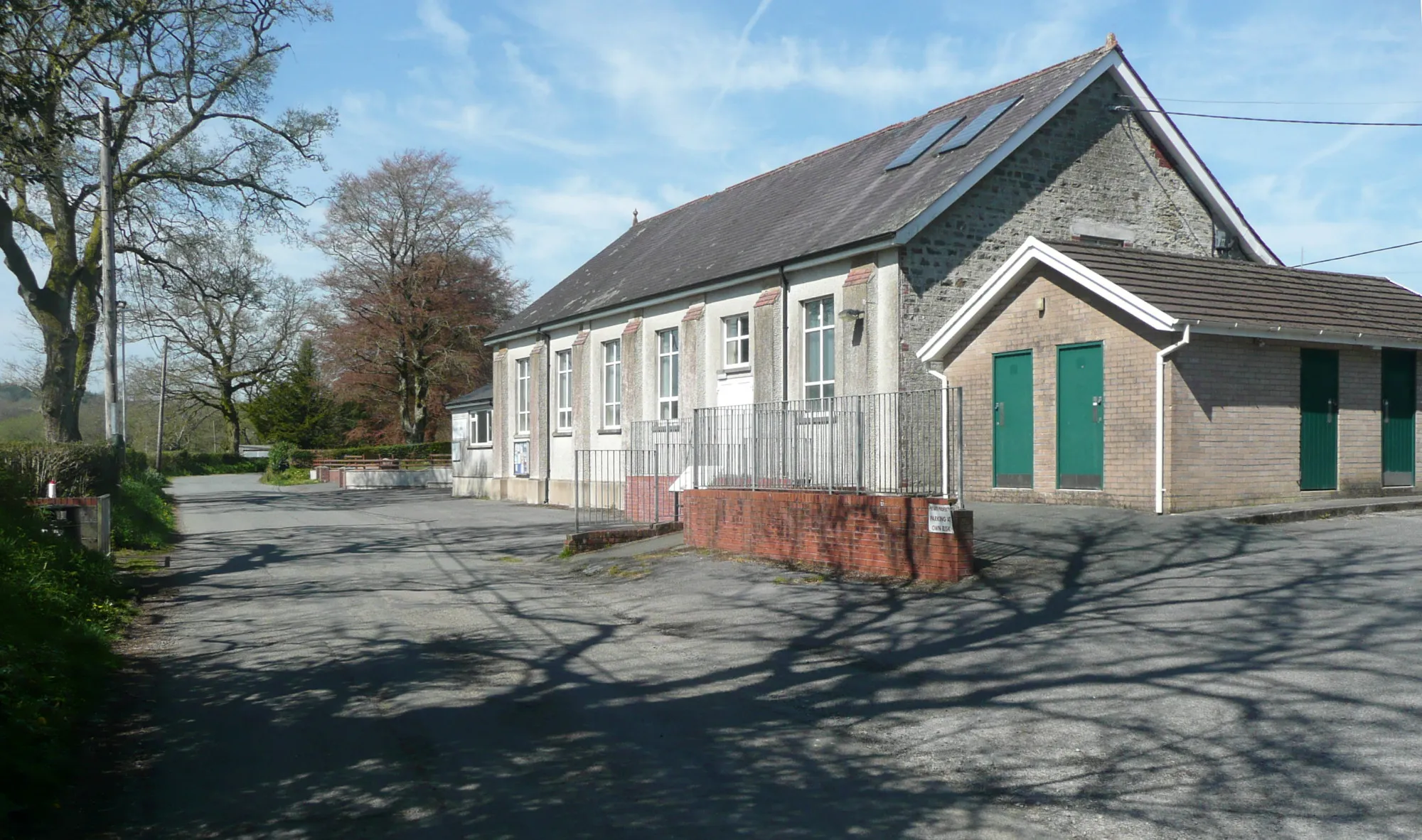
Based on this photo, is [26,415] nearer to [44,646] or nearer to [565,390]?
[565,390]

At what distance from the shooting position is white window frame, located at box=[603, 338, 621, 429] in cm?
2769

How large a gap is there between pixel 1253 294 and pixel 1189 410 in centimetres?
261

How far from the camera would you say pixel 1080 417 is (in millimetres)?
15742

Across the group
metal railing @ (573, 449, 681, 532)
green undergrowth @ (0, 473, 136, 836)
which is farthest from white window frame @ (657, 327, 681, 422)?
green undergrowth @ (0, 473, 136, 836)

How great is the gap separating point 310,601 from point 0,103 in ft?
20.0

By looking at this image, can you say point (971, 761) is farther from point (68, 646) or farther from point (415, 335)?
point (415, 335)

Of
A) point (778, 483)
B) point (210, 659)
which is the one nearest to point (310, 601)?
point (210, 659)

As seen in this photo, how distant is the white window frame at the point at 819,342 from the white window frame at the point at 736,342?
6.13 ft

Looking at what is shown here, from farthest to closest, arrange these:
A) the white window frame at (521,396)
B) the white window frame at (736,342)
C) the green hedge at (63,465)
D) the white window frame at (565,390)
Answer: the white window frame at (521,396), the white window frame at (565,390), the white window frame at (736,342), the green hedge at (63,465)

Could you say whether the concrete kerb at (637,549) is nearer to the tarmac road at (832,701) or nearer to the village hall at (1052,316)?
the village hall at (1052,316)

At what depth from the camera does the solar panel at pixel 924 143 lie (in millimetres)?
21562

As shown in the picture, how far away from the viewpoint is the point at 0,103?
8.20 meters

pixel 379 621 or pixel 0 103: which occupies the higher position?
pixel 0 103

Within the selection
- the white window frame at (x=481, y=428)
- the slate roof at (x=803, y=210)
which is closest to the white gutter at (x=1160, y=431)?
the slate roof at (x=803, y=210)
